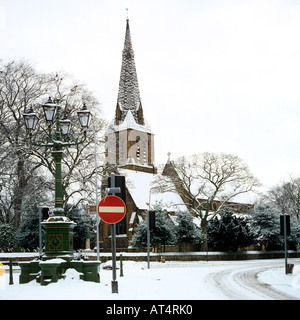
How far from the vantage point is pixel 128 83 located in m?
73.5

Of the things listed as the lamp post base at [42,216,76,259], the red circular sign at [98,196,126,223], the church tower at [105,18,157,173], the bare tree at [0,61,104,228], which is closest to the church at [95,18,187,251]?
the church tower at [105,18,157,173]

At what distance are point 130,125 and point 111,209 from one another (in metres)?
64.1

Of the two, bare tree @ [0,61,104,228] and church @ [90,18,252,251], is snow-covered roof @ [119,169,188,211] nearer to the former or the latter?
church @ [90,18,252,251]

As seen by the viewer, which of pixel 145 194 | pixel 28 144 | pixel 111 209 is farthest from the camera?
pixel 145 194

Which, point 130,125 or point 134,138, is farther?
point 134,138

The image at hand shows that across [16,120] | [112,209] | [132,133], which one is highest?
[132,133]

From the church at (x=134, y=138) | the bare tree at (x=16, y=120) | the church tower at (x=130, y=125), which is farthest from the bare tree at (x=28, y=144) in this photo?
the church tower at (x=130, y=125)

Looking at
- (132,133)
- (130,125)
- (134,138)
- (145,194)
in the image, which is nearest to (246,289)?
(145,194)

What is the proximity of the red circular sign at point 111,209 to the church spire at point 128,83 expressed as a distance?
62.7 metres

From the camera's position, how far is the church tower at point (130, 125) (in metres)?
72.4

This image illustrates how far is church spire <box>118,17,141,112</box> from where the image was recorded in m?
72.2

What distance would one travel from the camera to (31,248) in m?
42.6

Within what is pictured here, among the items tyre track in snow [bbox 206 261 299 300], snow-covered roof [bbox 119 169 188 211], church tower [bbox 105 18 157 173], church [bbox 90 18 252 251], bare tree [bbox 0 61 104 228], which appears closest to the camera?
tyre track in snow [bbox 206 261 299 300]

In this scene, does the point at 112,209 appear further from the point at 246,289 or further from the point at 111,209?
the point at 246,289
